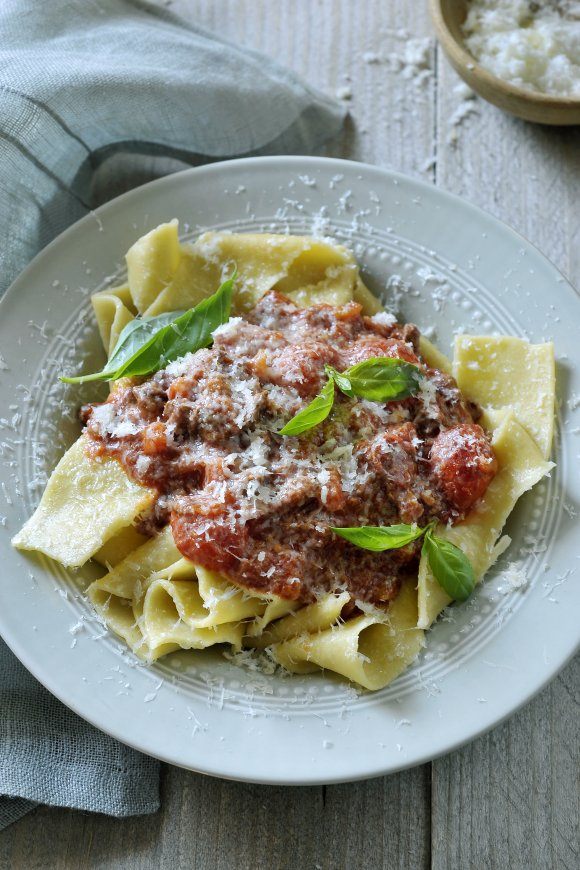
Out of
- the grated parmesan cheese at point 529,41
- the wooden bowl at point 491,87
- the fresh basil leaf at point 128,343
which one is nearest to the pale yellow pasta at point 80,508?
the fresh basil leaf at point 128,343

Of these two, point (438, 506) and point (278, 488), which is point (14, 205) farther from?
point (438, 506)

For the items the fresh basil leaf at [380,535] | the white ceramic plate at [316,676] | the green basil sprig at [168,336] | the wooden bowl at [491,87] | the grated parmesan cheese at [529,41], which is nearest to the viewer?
the white ceramic plate at [316,676]

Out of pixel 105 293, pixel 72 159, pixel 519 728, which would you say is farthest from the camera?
pixel 72 159

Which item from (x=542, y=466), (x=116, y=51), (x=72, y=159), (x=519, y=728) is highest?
(x=116, y=51)

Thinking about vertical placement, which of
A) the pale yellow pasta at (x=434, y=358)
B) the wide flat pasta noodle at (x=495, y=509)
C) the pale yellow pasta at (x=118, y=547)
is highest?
the pale yellow pasta at (x=434, y=358)

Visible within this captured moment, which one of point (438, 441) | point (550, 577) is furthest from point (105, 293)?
point (550, 577)

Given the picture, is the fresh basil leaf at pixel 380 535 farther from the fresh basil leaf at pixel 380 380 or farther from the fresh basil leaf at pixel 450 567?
the fresh basil leaf at pixel 380 380
